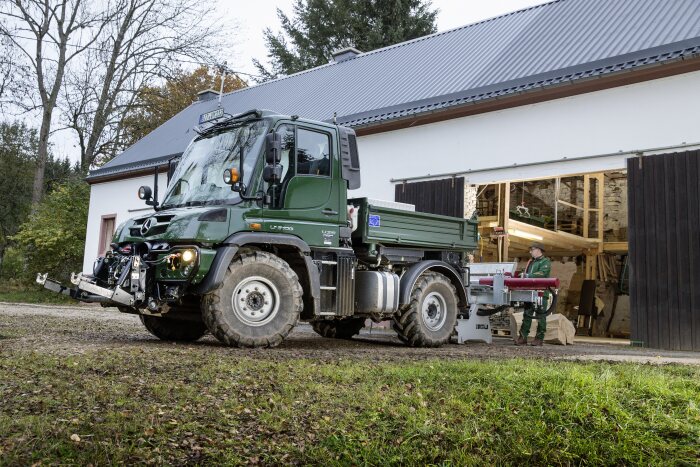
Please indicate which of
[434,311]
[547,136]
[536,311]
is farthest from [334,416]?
[547,136]

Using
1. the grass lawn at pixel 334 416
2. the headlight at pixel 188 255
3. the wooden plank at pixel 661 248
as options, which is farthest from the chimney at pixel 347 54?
the grass lawn at pixel 334 416

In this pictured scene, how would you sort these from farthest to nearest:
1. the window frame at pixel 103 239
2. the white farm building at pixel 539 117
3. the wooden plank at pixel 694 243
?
the window frame at pixel 103 239
the white farm building at pixel 539 117
the wooden plank at pixel 694 243

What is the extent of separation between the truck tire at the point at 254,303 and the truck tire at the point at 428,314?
2.10 m

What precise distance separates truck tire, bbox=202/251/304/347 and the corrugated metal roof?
7.15m

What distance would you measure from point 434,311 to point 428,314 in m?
0.15

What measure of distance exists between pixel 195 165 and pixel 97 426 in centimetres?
554

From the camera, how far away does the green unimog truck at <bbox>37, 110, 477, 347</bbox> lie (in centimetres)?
825

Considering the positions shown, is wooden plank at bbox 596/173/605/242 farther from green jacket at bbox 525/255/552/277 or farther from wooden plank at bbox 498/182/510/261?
green jacket at bbox 525/255/552/277

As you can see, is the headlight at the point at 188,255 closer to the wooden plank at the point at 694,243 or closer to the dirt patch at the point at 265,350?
the dirt patch at the point at 265,350

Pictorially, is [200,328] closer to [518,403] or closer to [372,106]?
[518,403]

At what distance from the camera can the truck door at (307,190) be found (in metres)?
8.86

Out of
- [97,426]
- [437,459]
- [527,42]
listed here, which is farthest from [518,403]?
[527,42]

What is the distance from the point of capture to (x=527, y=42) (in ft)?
53.6

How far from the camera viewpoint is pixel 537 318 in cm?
1233
